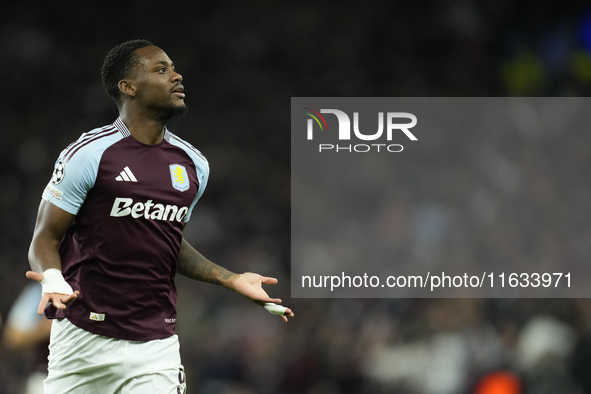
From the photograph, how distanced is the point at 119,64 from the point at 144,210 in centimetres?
74

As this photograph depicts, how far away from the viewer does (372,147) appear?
30.7 feet

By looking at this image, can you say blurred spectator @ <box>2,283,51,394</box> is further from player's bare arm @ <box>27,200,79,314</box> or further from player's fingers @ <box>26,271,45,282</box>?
player's fingers @ <box>26,271,45,282</box>

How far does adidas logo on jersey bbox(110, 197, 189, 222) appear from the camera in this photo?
3.39 m

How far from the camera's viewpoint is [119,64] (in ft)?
12.2

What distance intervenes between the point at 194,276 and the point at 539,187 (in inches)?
262

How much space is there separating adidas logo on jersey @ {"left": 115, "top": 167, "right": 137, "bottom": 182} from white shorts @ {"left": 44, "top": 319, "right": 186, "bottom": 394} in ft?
2.14

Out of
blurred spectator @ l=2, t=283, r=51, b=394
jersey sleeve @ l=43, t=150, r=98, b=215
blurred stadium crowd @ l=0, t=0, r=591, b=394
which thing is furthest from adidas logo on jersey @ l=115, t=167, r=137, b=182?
blurred stadium crowd @ l=0, t=0, r=591, b=394

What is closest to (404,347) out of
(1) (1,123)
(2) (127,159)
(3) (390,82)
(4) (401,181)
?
(4) (401,181)

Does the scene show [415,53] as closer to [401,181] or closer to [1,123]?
[401,181]

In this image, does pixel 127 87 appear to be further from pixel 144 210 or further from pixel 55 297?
pixel 55 297

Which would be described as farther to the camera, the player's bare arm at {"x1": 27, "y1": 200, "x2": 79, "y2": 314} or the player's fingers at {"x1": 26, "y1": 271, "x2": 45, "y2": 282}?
the player's bare arm at {"x1": 27, "y1": 200, "x2": 79, "y2": 314}

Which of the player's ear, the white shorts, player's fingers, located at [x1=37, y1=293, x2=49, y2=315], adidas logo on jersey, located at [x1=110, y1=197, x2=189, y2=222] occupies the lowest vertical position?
the white shorts

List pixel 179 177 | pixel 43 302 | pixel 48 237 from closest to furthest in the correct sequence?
pixel 43 302, pixel 48 237, pixel 179 177

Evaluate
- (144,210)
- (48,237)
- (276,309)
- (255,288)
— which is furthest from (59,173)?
(276,309)
